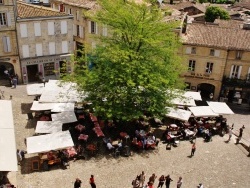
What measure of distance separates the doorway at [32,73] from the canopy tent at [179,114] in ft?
62.2

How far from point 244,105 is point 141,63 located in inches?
745

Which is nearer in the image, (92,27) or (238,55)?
(238,55)

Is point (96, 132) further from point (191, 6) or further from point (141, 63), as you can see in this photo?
point (191, 6)

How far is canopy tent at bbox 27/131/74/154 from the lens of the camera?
24469 millimetres

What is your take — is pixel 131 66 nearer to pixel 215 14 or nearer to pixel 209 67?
pixel 209 67

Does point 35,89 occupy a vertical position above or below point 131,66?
below

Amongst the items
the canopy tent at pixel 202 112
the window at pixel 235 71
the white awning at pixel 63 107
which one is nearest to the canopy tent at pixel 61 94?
the white awning at pixel 63 107

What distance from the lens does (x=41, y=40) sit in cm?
4078

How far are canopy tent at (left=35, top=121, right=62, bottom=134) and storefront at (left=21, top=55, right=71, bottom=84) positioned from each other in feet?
44.1

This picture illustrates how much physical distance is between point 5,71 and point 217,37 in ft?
85.5

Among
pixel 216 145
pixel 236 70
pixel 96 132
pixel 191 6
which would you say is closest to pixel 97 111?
pixel 96 132

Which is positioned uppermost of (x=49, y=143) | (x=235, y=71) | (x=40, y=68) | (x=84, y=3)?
(x=84, y=3)

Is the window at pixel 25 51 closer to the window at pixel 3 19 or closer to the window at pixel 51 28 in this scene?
the window at pixel 51 28

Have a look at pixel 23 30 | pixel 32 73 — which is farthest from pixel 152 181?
pixel 32 73
